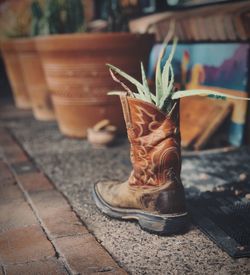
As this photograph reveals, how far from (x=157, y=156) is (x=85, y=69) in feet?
4.63

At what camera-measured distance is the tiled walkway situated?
1.24 meters

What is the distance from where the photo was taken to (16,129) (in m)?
3.31

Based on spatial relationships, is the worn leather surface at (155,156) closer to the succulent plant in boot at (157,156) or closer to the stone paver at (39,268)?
the succulent plant in boot at (157,156)

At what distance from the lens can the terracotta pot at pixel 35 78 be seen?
3.50 metres

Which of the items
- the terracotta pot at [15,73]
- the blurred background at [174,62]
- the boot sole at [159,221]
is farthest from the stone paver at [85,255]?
the terracotta pot at [15,73]

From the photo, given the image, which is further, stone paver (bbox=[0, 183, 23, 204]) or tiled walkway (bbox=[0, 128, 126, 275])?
stone paver (bbox=[0, 183, 23, 204])

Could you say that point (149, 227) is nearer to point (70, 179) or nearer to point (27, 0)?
point (70, 179)

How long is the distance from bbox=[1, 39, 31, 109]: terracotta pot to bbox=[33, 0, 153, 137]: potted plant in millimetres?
1191

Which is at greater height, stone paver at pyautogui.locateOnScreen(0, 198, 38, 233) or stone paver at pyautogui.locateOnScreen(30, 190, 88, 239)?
stone paver at pyautogui.locateOnScreen(0, 198, 38, 233)

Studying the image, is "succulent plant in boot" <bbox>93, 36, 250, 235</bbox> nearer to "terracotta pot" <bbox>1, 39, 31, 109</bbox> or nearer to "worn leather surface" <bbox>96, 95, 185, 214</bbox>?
"worn leather surface" <bbox>96, 95, 185, 214</bbox>

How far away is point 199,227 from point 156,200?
0.21 metres

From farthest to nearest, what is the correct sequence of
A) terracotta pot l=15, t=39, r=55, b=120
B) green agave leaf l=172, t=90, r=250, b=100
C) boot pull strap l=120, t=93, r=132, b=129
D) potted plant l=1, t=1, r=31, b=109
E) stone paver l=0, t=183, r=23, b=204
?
potted plant l=1, t=1, r=31, b=109 < terracotta pot l=15, t=39, r=55, b=120 < stone paver l=0, t=183, r=23, b=204 < boot pull strap l=120, t=93, r=132, b=129 < green agave leaf l=172, t=90, r=250, b=100

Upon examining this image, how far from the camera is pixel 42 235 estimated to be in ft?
4.72

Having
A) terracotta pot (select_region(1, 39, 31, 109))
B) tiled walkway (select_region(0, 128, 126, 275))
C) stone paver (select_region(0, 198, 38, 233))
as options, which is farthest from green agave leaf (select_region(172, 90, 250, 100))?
terracotta pot (select_region(1, 39, 31, 109))
